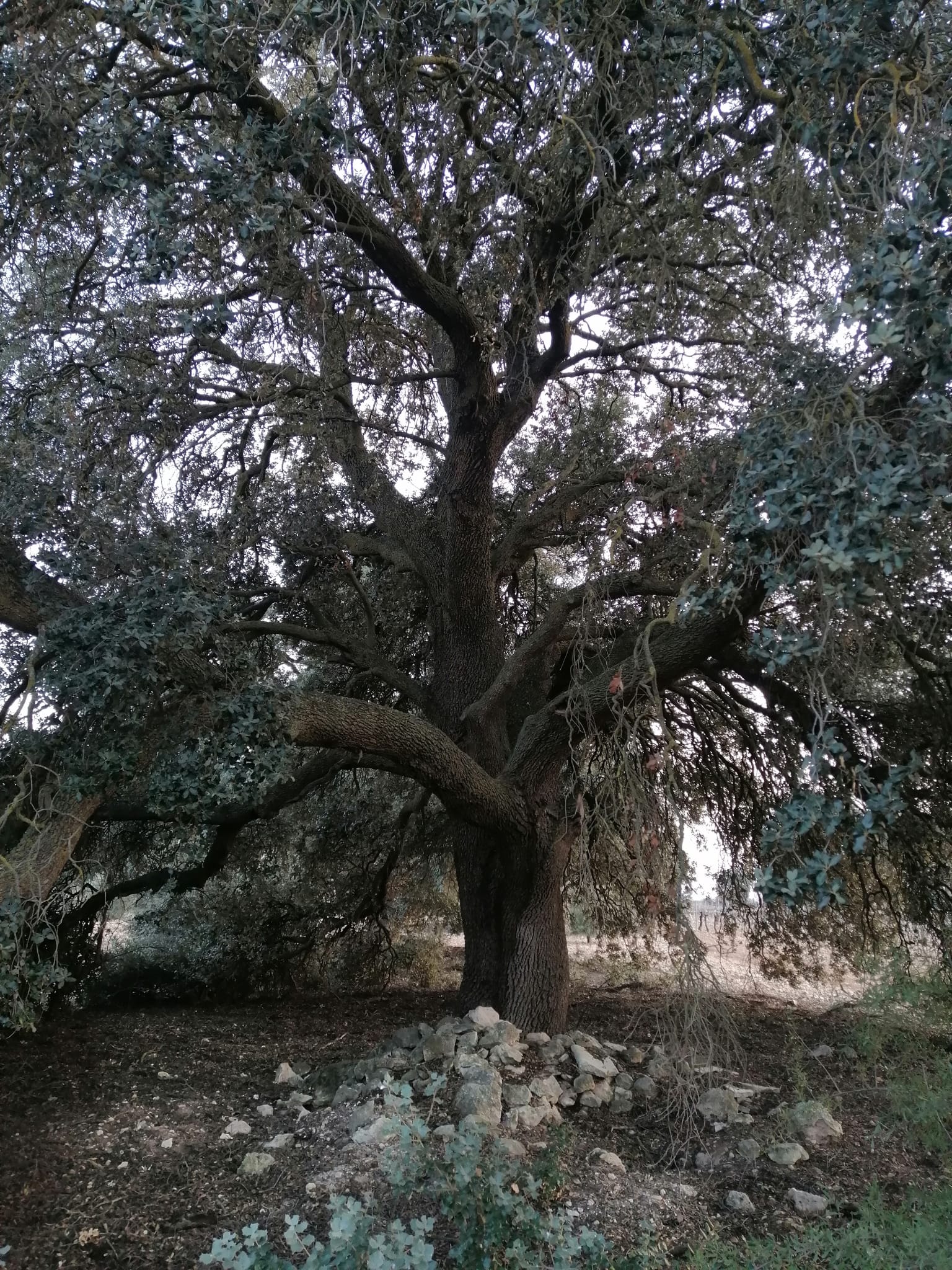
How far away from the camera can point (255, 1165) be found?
164 inches

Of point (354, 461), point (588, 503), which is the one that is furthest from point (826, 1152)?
point (354, 461)

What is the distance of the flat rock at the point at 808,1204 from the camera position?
3791 mm

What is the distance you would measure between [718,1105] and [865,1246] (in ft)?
5.91

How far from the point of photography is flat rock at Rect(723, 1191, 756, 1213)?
3.81 meters

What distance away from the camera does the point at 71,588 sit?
442 centimetres

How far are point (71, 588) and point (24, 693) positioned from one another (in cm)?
57

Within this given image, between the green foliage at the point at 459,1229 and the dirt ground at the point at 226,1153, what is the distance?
348 mm

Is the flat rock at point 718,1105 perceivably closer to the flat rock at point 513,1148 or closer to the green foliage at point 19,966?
the flat rock at point 513,1148

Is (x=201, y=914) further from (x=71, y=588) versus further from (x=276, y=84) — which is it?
(x=276, y=84)

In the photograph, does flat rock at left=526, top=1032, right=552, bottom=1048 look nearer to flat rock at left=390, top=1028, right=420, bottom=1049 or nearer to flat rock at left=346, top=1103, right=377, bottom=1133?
flat rock at left=390, top=1028, right=420, bottom=1049

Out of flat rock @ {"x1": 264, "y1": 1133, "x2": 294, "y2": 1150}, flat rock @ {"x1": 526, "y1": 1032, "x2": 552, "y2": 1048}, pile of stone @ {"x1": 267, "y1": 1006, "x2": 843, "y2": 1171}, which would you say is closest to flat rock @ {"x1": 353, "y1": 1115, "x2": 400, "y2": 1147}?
pile of stone @ {"x1": 267, "y1": 1006, "x2": 843, "y2": 1171}

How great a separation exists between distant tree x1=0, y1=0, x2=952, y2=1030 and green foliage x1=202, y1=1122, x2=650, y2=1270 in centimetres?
115

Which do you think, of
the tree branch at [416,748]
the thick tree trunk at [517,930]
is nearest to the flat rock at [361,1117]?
the thick tree trunk at [517,930]

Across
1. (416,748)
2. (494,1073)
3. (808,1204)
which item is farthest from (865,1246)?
(416,748)
